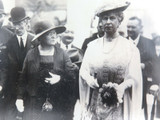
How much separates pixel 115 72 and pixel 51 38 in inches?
20.0

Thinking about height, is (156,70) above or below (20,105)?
above

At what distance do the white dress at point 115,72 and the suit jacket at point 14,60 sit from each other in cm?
43

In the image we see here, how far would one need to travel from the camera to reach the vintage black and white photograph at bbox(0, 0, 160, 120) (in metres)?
1.92

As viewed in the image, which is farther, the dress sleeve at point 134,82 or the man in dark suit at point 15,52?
the man in dark suit at point 15,52

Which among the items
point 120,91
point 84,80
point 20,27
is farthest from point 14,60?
point 120,91

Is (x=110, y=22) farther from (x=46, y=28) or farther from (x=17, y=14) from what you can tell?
(x=17, y=14)

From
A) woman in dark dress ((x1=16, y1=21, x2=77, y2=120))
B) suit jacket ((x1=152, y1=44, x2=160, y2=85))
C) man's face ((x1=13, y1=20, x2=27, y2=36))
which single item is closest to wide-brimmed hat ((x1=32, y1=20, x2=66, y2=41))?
woman in dark dress ((x1=16, y1=21, x2=77, y2=120))

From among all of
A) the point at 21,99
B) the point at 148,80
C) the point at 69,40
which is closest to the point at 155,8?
the point at 148,80

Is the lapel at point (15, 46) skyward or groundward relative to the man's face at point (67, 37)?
groundward

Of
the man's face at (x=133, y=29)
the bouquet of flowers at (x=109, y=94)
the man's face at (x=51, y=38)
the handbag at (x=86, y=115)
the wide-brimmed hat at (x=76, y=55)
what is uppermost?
the man's face at (x=133, y=29)

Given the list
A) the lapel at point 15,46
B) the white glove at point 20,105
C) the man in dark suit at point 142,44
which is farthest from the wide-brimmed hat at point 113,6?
the white glove at point 20,105

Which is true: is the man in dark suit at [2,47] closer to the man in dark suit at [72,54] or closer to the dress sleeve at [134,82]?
the man in dark suit at [72,54]

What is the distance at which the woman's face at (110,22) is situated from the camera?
6.21 feet

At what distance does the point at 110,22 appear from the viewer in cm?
189
